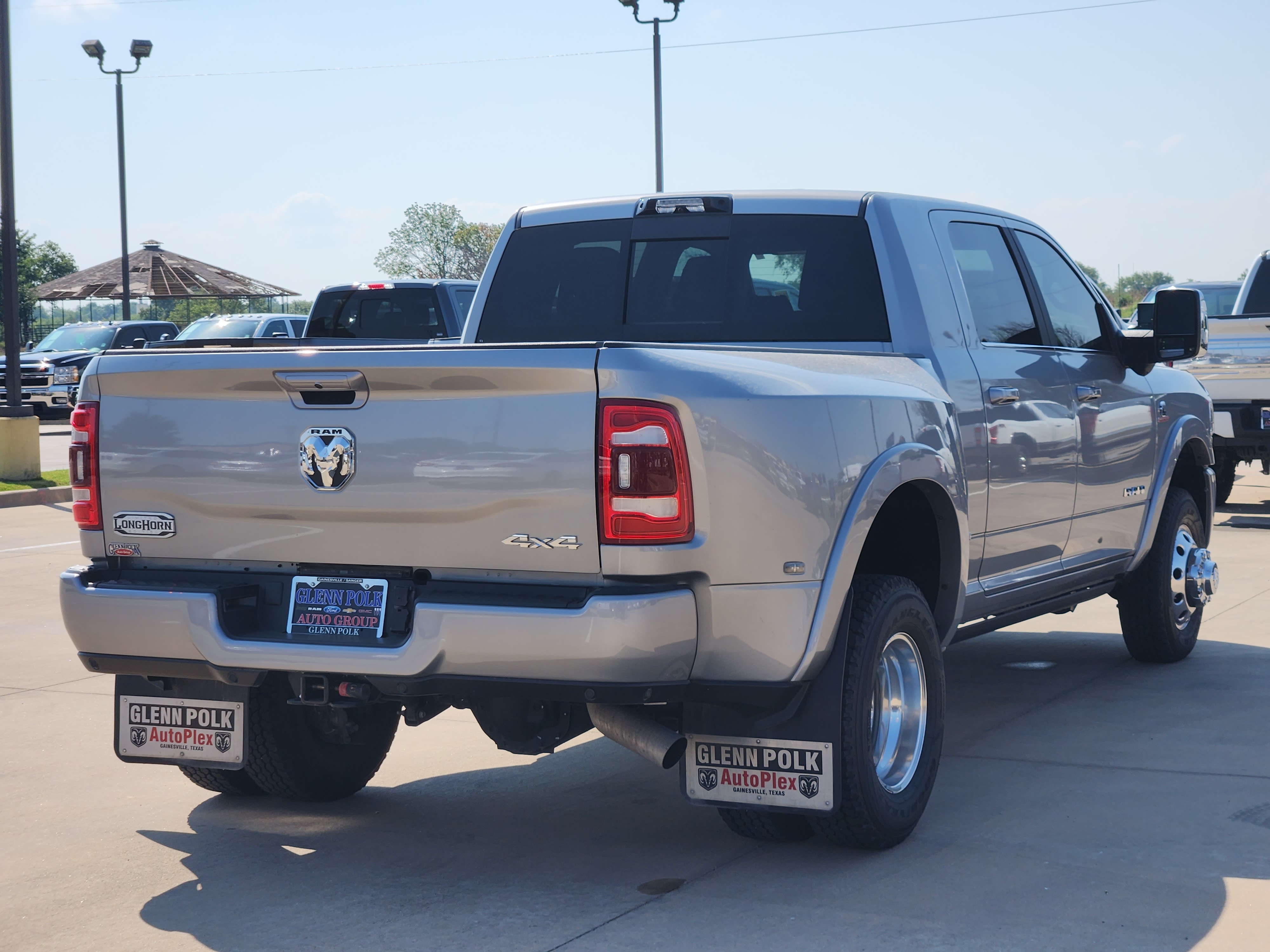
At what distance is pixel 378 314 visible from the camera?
1611cm

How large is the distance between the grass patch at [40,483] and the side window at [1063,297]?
41.0ft

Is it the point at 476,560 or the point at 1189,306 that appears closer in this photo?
the point at 476,560

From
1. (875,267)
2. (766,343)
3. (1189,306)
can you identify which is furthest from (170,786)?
(1189,306)

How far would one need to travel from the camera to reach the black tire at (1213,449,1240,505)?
1391 centimetres

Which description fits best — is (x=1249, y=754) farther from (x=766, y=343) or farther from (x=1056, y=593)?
(x=766, y=343)

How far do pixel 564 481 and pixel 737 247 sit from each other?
1.98 meters

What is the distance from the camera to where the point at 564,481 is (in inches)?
152

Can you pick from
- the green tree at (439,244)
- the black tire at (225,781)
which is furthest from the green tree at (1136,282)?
the black tire at (225,781)

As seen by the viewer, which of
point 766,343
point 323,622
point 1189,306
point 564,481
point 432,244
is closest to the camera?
point 564,481

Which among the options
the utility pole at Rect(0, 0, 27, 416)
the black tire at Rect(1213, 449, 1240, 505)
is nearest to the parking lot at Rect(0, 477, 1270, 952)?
the black tire at Rect(1213, 449, 1240, 505)

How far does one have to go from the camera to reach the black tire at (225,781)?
5.22 metres

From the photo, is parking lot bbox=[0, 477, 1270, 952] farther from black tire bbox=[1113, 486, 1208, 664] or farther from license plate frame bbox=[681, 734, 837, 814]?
black tire bbox=[1113, 486, 1208, 664]

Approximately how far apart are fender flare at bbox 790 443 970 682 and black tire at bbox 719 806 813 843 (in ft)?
1.93

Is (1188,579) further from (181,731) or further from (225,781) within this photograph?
(181,731)
